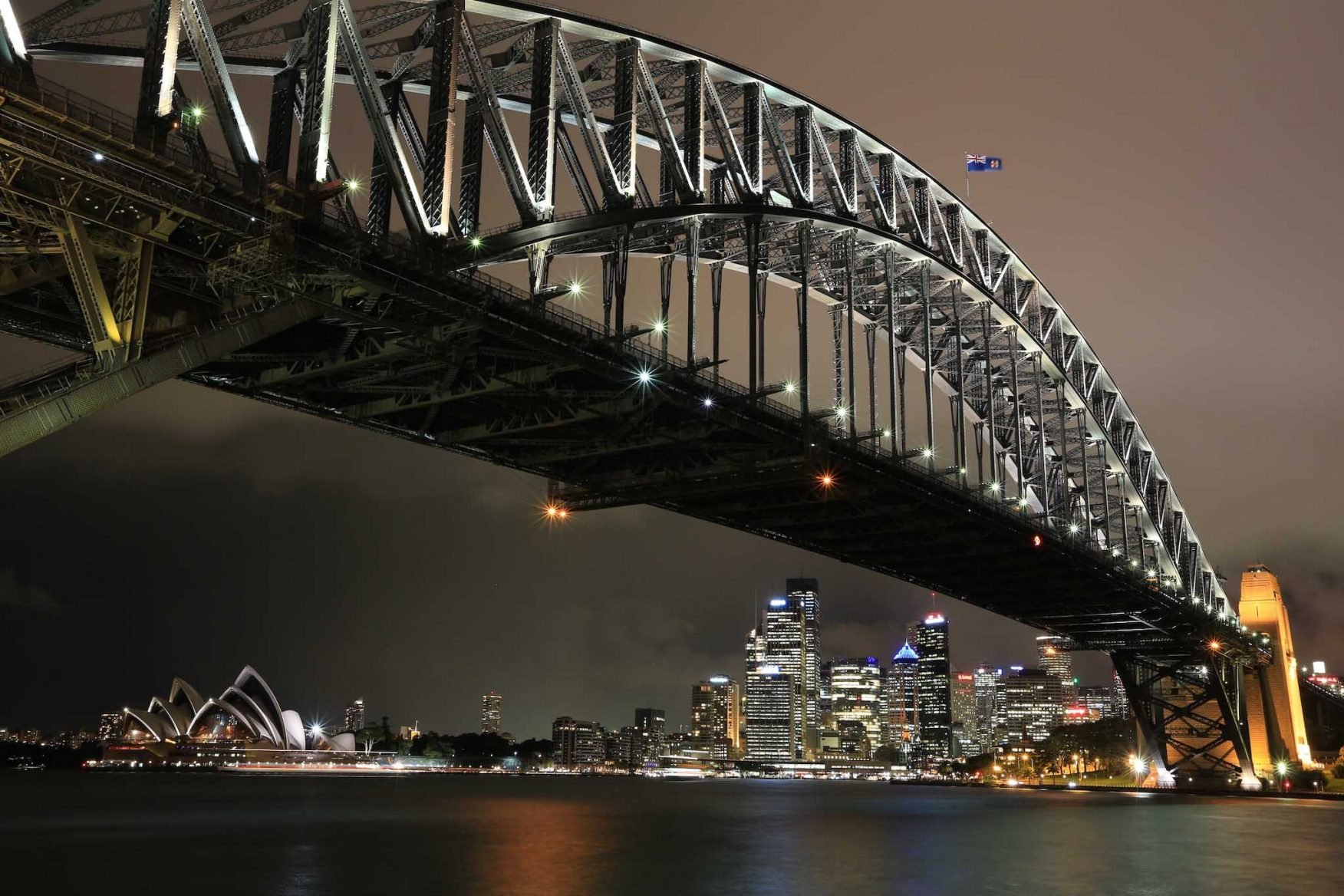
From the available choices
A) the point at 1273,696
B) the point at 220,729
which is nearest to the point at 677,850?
the point at 1273,696

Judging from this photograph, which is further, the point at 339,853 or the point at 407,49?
the point at 339,853

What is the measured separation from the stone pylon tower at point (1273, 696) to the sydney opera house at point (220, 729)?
388 ft

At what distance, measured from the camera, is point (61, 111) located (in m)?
22.3

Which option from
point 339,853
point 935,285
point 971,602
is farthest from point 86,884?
point 971,602

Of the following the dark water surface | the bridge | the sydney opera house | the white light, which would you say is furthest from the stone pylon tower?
the sydney opera house

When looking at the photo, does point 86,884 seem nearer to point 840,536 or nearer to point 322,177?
point 322,177

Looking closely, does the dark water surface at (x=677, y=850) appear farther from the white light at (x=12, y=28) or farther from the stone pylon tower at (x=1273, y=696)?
the white light at (x=12, y=28)

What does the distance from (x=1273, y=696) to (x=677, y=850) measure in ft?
210

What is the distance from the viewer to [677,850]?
4241 cm

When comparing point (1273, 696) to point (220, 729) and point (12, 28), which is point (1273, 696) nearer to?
point (12, 28)

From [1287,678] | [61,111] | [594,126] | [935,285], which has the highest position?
[935,285]

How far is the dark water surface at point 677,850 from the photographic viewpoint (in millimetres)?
29969

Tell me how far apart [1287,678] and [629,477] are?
66671 millimetres

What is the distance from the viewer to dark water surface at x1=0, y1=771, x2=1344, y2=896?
29969 mm
